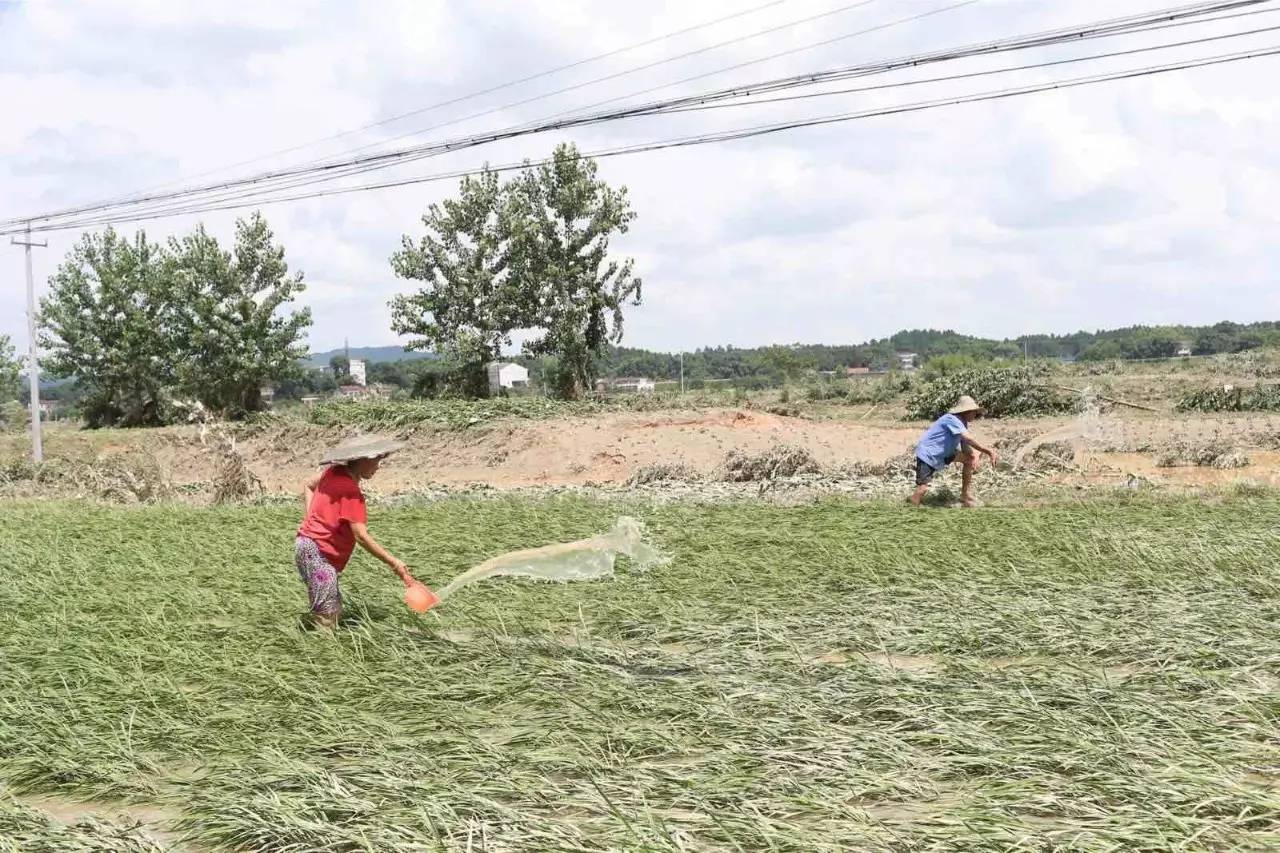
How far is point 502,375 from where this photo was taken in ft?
94.0

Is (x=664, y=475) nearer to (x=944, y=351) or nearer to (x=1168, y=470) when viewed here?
(x=1168, y=470)

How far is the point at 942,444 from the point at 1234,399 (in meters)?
16.7

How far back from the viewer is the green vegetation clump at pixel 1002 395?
77.5ft

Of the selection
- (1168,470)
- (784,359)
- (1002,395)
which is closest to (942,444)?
(1168,470)

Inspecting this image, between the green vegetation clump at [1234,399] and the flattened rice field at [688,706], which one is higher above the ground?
the green vegetation clump at [1234,399]

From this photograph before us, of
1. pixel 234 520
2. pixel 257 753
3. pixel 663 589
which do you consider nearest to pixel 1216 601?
pixel 663 589

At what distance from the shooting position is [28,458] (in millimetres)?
23297

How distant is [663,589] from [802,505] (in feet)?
14.6

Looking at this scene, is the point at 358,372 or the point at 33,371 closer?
the point at 33,371

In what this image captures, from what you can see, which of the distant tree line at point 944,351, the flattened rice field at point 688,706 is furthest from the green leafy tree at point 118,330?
the flattened rice field at point 688,706

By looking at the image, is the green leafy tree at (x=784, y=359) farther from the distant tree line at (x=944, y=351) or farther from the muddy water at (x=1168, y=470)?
the muddy water at (x=1168, y=470)

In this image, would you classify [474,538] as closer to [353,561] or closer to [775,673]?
[353,561]

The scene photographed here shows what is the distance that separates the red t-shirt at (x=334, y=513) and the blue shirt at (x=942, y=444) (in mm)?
5843

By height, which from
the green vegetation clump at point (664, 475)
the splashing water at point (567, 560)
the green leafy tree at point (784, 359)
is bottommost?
the green vegetation clump at point (664, 475)
